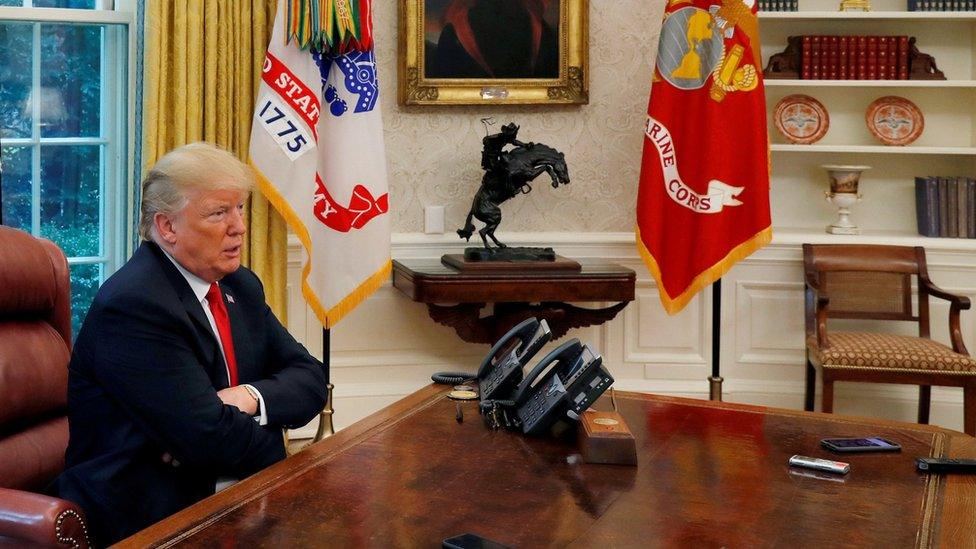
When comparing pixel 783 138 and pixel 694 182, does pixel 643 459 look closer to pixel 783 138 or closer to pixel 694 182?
pixel 694 182

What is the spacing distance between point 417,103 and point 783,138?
1.65 metres

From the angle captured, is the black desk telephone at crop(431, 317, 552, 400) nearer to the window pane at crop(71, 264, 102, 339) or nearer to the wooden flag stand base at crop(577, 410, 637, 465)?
the wooden flag stand base at crop(577, 410, 637, 465)

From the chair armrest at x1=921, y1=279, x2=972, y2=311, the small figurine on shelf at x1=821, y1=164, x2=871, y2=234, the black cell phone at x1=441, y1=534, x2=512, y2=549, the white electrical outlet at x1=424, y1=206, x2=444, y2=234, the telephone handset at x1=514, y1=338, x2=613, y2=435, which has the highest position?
the small figurine on shelf at x1=821, y1=164, x2=871, y2=234

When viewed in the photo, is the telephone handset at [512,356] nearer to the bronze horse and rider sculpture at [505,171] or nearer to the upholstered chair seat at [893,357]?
the bronze horse and rider sculpture at [505,171]

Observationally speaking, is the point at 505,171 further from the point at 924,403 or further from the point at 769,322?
the point at 924,403

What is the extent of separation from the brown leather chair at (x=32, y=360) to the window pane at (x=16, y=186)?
5.68ft

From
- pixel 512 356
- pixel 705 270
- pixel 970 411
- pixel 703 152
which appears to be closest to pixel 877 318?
pixel 970 411

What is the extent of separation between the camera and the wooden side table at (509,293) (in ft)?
13.0

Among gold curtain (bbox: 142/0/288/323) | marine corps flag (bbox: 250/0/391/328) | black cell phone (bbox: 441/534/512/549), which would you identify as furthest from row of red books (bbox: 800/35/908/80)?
black cell phone (bbox: 441/534/512/549)

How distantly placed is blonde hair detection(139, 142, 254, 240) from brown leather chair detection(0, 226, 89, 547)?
0.30 m

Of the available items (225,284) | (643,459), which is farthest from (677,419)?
(225,284)

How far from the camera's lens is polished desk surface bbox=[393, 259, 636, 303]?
395 centimetres

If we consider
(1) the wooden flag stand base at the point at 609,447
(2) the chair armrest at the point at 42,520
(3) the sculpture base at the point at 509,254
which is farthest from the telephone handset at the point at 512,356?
(3) the sculpture base at the point at 509,254

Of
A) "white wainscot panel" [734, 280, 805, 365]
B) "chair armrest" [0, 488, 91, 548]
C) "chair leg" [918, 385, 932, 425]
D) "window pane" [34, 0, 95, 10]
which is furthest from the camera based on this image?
"white wainscot panel" [734, 280, 805, 365]
